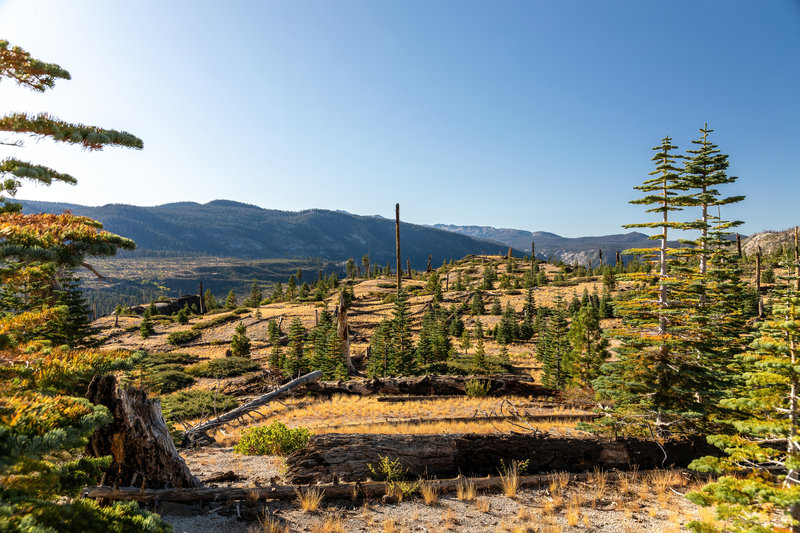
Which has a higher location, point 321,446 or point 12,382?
point 12,382

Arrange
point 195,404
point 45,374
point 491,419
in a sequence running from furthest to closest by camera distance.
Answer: point 195,404 → point 491,419 → point 45,374

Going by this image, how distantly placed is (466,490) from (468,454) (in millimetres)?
1241

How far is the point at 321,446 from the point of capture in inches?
356

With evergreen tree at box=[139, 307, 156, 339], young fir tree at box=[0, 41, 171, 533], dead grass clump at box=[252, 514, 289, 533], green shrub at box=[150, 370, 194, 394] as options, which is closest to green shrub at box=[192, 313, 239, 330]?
evergreen tree at box=[139, 307, 156, 339]

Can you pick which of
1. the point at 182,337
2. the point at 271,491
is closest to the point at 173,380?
the point at 182,337

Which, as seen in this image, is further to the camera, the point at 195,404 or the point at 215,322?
the point at 215,322

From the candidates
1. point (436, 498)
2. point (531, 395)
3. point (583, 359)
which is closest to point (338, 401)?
point (531, 395)

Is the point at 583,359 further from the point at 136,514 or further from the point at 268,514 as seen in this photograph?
the point at 136,514

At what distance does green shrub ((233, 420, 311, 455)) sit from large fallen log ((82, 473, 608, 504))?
349 centimetres

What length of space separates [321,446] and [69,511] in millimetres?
6386

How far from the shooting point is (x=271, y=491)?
7680 mm

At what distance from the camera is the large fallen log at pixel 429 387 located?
22.5 m

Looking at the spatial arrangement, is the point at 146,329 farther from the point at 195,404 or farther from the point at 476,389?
the point at 476,389

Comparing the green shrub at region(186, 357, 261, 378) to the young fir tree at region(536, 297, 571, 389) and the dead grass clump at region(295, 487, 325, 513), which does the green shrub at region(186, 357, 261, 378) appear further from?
the dead grass clump at region(295, 487, 325, 513)
